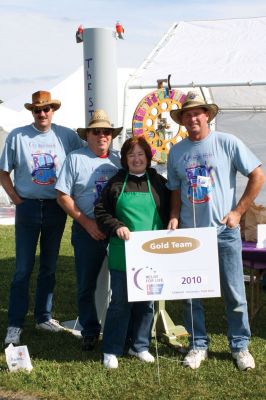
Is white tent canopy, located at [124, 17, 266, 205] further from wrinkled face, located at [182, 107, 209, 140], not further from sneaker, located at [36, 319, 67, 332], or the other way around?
sneaker, located at [36, 319, 67, 332]

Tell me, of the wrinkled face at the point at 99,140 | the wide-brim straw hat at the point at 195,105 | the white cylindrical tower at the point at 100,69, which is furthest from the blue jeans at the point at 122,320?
the white cylindrical tower at the point at 100,69

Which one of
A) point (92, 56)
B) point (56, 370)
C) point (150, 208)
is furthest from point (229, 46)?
point (56, 370)

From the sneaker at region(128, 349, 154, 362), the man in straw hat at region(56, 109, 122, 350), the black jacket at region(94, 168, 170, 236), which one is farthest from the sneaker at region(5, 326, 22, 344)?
the black jacket at region(94, 168, 170, 236)

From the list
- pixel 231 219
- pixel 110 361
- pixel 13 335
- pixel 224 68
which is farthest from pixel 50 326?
pixel 224 68

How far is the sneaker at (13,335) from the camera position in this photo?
16.9 ft

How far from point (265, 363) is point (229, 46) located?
3.42 metres

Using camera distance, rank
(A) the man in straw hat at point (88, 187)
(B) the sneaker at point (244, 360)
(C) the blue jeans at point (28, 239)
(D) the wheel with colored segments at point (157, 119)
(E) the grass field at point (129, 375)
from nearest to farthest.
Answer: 1. (E) the grass field at point (129, 375)
2. (B) the sneaker at point (244, 360)
3. (A) the man in straw hat at point (88, 187)
4. (C) the blue jeans at point (28, 239)
5. (D) the wheel with colored segments at point (157, 119)

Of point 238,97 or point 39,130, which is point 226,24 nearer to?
point 238,97

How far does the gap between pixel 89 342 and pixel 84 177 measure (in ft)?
3.93

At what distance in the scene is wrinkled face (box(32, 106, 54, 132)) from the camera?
5.09m

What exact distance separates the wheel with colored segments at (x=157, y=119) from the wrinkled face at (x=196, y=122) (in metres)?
1.97

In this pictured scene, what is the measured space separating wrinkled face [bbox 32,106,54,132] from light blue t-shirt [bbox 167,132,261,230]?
3.88 ft

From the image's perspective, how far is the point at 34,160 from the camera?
5.06 metres

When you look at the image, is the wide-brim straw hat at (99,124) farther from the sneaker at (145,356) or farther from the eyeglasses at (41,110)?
the sneaker at (145,356)
